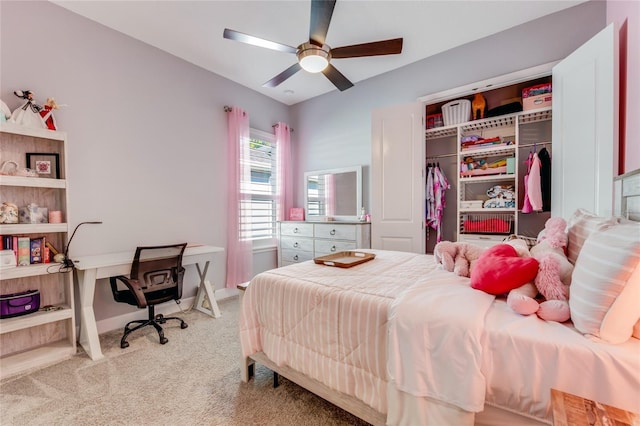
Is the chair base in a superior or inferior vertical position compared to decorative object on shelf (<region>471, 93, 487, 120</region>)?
inferior

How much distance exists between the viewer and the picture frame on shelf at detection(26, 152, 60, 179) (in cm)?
220

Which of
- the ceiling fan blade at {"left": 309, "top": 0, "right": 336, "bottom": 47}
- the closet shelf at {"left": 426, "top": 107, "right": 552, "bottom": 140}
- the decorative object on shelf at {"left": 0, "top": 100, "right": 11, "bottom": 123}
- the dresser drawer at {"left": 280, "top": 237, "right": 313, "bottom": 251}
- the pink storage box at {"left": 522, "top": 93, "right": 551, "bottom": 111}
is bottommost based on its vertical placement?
the dresser drawer at {"left": 280, "top": 237, "right": 313, "bottom": 251}

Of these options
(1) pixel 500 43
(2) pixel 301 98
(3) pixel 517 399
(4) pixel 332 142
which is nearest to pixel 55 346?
(3) pixel 517 399

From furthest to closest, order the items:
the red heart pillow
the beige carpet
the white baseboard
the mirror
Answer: the mirror, the white baseboard, the beige carpet, the red heart pillow

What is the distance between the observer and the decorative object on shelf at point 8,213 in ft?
6.57

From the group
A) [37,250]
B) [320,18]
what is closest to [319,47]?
[320,18]

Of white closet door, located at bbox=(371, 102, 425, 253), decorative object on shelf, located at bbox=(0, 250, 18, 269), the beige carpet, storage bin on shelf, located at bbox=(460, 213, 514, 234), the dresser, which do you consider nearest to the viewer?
A: the beige carpet

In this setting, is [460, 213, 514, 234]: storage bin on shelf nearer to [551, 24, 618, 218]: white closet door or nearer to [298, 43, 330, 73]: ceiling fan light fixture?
[551, 24, 618, 218]: white closet door

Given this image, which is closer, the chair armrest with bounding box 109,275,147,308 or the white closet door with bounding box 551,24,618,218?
the white closet door with bounding box 551,24,618,218

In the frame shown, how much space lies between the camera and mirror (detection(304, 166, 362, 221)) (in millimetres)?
3904

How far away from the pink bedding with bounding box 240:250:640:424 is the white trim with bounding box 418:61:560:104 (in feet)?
6.93

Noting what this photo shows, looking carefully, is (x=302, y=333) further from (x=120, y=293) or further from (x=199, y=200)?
(x=199, y=200)

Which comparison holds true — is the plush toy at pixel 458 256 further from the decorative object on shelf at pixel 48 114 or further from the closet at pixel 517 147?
the decorative object on shelf at pixel 48 114

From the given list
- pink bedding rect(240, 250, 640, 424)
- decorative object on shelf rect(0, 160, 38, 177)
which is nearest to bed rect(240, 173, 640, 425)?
pink bedding rect(240, 250, 640, 424)
